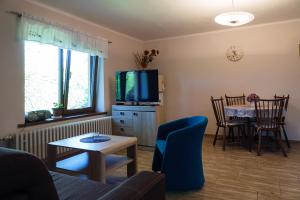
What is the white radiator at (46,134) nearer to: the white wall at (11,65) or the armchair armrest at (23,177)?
the white wall at (11,65)

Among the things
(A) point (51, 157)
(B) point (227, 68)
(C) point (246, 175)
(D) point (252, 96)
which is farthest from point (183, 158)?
(B) point (227, 68)

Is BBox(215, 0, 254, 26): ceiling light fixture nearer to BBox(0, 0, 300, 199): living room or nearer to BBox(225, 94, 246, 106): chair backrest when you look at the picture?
BBox(0, 0, 300, 199): living room

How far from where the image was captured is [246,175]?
2.80 metres

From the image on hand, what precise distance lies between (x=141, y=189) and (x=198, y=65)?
4358mm

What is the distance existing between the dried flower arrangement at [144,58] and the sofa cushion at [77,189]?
425 centimetres

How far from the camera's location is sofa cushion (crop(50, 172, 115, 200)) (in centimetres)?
131

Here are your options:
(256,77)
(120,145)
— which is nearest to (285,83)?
(256,77)

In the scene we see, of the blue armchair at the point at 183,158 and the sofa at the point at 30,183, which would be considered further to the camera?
the blue armchair at the point at 183,158

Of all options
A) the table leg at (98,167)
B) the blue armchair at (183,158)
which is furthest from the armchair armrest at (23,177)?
the blue armchair at (183,158)

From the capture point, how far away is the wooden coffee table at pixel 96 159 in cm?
217

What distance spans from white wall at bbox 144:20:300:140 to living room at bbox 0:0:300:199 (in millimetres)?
18

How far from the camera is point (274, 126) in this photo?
357 cm

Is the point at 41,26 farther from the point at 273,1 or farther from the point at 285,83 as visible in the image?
the point at 285,83

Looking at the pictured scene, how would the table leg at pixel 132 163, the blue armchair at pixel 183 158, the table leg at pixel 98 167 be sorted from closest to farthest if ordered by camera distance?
the table leg at pixel 98 167, the blue armchair at pixel 183 158, the table leg at pixel 132 163
